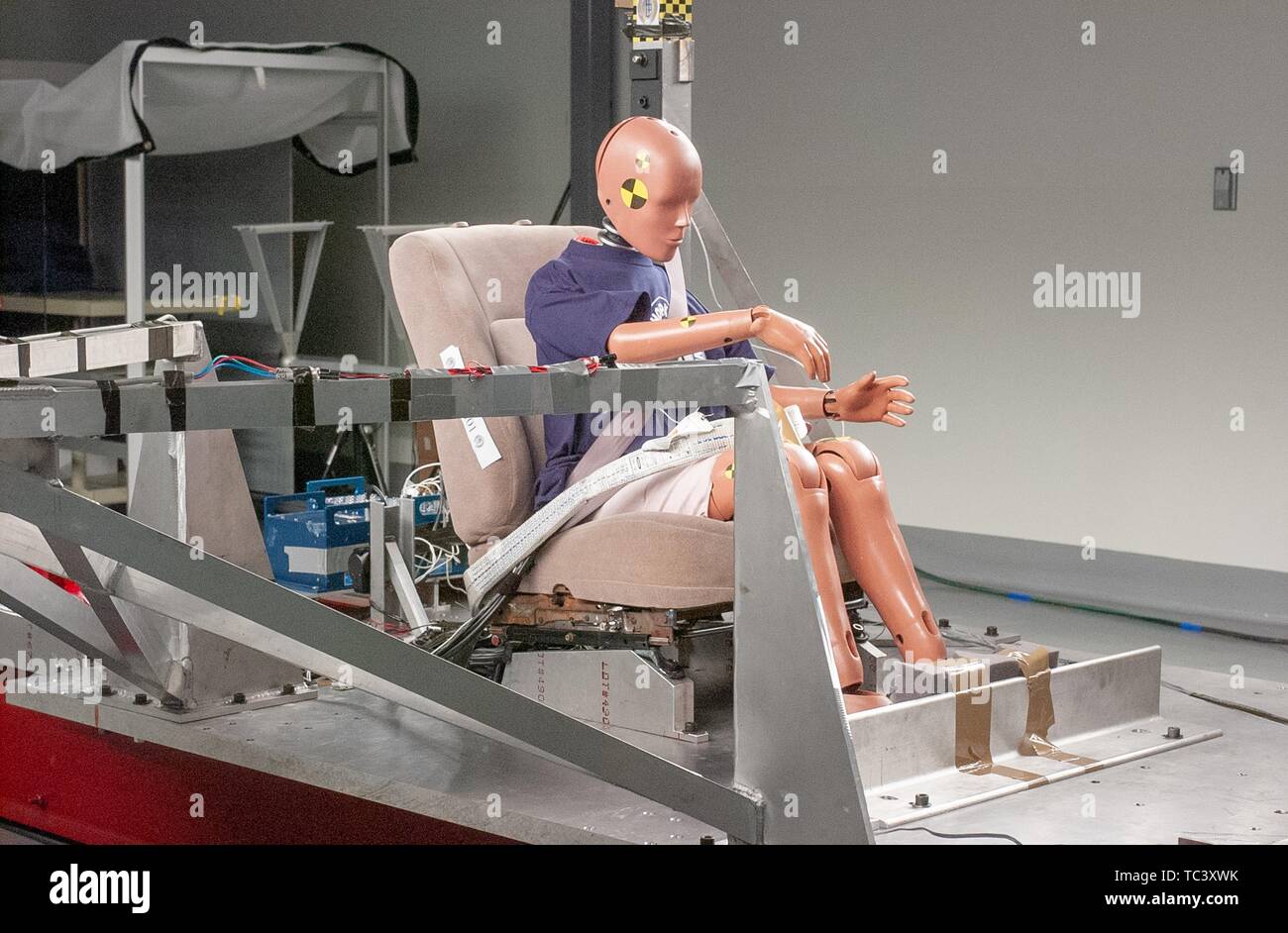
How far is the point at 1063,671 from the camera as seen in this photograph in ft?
10.5

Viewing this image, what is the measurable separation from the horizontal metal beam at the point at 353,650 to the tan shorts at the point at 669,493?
3.02 feet

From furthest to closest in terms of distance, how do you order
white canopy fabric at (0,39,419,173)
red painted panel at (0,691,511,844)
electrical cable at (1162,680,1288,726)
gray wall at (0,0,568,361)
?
gray wall at (0,0,568,361) → white canopy fabric at (0,39,419,173) → electrical cable at (1162,680,1288,726) → red painted panel at (0,691,511,844)

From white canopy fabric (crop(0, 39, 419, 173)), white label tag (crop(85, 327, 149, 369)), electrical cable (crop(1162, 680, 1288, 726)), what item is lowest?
electrical cable (crop(1162, 680, 1288, 726))

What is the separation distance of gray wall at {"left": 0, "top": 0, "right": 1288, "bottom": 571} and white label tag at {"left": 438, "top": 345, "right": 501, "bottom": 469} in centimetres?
220

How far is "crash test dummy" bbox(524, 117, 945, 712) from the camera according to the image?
9.96ft

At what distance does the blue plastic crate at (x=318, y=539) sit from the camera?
166 inches

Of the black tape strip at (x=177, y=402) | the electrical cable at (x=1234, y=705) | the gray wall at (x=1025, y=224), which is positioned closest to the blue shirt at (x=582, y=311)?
the black tape strip at (x=177, y=402)

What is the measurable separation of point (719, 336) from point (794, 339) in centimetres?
16

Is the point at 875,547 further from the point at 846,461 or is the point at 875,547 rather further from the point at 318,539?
the point at 318,539

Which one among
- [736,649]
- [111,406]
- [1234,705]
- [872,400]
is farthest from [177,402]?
[1234,705]

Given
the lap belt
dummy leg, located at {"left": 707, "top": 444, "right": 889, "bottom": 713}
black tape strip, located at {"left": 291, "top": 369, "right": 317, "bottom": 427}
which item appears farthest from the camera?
the lap belt

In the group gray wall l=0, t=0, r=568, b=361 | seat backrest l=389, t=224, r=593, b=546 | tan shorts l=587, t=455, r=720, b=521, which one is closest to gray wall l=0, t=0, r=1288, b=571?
gray wall l=0, t=0, r=568, b=361

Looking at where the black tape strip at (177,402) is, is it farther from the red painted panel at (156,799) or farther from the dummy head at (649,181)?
the dummy head at (649,181)

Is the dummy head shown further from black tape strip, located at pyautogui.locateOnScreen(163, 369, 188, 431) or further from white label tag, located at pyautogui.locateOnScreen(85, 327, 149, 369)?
black tape strip, located at pyautogui.locateOnScreen(163, 369, 188, 431)
